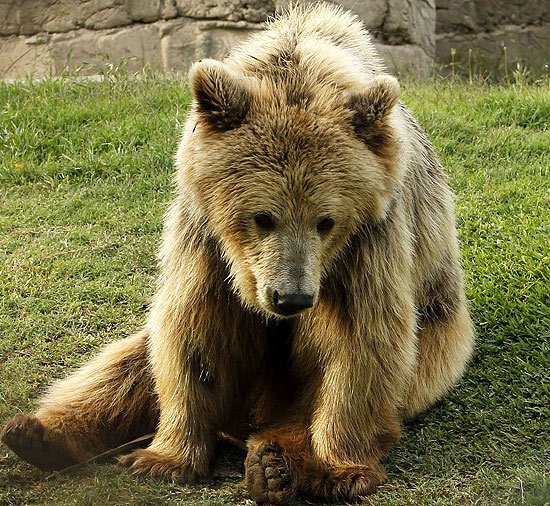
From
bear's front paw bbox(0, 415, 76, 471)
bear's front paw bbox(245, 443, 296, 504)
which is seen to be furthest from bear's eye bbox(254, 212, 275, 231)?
bear's front paw bbox(0, 415, 76, 471)

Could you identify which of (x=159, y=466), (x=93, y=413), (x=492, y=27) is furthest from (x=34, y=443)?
(x=492, y=27)

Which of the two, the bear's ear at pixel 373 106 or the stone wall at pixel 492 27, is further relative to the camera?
the stone wall at pixel 492 27

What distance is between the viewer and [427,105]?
26.9 feet

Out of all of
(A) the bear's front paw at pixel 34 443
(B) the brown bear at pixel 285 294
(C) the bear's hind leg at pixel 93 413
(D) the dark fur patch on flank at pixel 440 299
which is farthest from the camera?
(D) the dark fur patch on flank at pixel 440 299

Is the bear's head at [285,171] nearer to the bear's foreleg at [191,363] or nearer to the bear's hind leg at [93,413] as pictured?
the bear's foreleg at [191,363]

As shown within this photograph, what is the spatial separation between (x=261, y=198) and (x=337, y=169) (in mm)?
319

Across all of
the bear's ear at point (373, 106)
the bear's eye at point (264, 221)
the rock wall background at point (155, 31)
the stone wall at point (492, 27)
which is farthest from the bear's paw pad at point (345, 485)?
the stone wall at point (492, 27)

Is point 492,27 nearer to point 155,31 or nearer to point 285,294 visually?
point 155,31

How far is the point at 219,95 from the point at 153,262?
2702mm

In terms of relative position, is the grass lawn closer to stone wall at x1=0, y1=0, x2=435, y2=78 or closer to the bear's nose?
the bear's nose

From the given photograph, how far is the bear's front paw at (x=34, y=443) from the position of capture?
355 centimetres

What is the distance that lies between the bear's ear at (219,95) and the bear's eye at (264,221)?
0.38 metres

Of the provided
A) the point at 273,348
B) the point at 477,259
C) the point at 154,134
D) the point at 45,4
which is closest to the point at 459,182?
the point at 477,259

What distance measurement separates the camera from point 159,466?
3785mm
